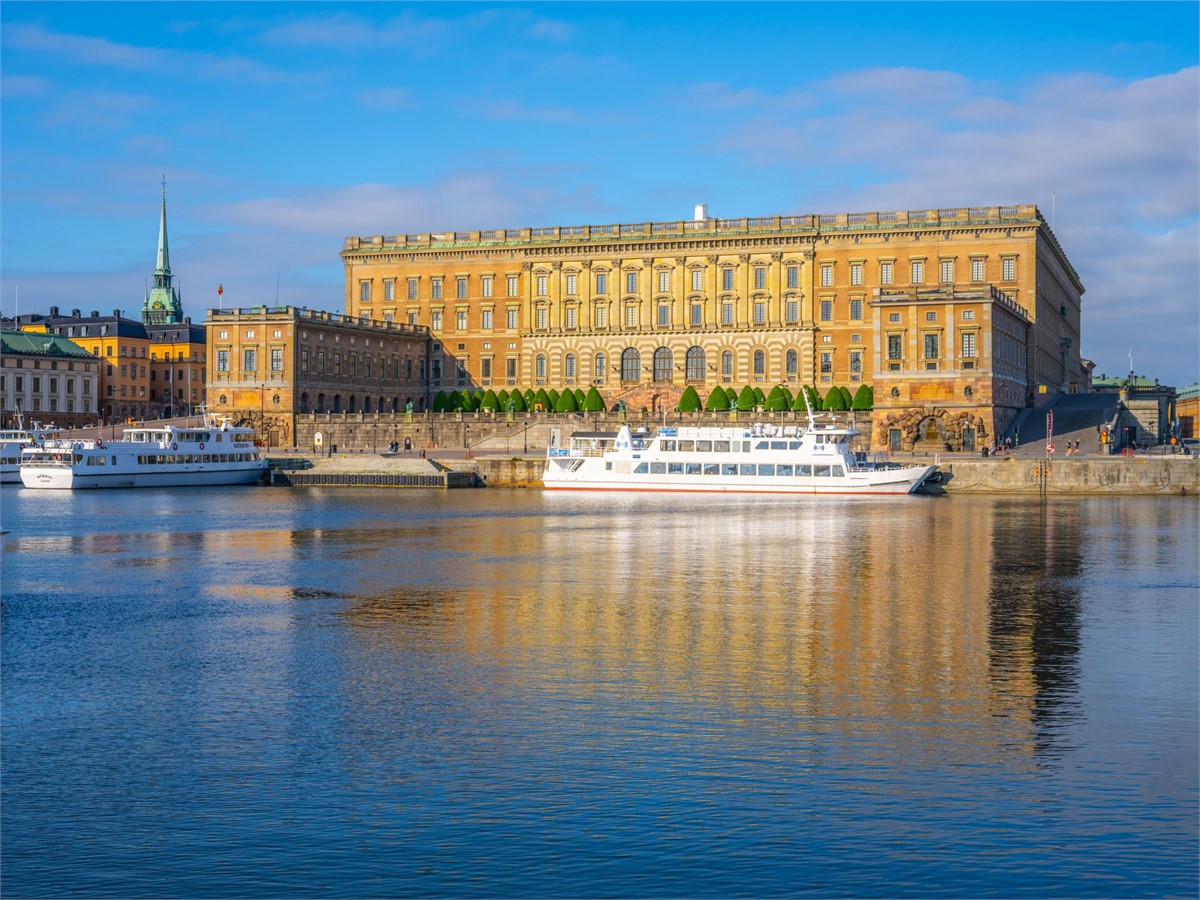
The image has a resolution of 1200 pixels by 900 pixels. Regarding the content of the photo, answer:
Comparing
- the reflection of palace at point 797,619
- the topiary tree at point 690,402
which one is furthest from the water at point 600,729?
the topiary tree at point 690,402

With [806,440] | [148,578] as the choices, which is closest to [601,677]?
[148,578]

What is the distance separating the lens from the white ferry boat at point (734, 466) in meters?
99.1

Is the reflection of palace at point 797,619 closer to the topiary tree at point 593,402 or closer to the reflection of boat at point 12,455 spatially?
the reflection of boat at point 12,455

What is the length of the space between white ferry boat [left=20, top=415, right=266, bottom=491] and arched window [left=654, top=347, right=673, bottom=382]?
44530 mm

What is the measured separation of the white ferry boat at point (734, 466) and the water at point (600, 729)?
146 feet

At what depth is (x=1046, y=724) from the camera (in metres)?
26.8

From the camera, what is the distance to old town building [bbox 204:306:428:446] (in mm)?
139750

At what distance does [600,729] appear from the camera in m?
26.3

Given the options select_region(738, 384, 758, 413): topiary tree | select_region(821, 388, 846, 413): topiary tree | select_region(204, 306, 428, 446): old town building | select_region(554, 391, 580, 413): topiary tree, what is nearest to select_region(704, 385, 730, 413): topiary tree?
select_region(738, 384, 758, 413): topiary tree

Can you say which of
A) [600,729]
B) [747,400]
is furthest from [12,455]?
[600,729]

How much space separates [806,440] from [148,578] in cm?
5877

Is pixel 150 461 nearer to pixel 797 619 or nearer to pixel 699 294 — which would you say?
pixel 699 294

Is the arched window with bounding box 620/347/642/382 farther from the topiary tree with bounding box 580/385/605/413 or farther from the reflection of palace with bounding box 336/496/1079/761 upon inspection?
the reflection of palace with bounding box 336/496/1079/761

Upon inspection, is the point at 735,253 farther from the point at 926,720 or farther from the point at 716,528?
the point at 926,720
